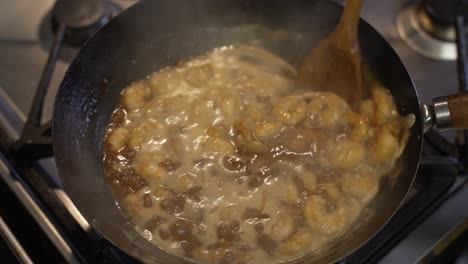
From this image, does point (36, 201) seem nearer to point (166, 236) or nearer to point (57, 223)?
point (57, 223)

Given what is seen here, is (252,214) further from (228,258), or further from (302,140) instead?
(302,140)

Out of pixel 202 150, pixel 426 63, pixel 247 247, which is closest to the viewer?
pixel 247 247

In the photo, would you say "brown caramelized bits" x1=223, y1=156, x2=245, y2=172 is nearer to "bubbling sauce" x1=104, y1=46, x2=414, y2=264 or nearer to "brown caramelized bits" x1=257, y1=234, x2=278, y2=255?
"bubbling sauce" x1=104, y1=46, x2=414, y2=264

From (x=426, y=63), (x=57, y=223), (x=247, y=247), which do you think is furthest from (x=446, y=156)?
(x=57, y=223)

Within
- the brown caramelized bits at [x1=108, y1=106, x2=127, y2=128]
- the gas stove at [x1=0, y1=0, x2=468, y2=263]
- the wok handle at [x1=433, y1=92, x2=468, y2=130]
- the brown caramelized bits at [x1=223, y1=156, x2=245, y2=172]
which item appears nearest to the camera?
the wok handle at [x1=433, y1=92, x2=468, y2=130]

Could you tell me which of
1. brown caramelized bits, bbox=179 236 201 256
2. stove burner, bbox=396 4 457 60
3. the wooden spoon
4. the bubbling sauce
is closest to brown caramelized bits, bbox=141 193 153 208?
the bubbling sauce

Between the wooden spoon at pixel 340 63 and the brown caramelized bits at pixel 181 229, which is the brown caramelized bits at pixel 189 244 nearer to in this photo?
the brown caramelized bits at pixel 181 229

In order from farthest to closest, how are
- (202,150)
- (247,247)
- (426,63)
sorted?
(426,63) → (202,150) → (247,247)

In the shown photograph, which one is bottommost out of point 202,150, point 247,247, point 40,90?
point 247,247
